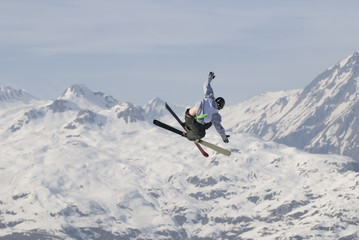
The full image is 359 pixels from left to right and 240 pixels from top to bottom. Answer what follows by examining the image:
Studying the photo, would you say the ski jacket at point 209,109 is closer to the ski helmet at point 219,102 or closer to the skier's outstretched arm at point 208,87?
the skier's outstretched arm at point 208,87

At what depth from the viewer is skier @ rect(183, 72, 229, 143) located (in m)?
29.2

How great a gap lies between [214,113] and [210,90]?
2.83ft

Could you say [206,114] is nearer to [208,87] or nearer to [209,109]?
[209,109]

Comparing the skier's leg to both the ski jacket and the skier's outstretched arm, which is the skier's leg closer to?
the ski jacket

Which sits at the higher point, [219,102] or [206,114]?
[219,102]

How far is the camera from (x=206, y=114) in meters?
29.5

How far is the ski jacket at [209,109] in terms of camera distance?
29.1m

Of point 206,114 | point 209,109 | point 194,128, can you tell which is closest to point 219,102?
point 209,109

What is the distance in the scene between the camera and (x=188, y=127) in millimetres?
30469

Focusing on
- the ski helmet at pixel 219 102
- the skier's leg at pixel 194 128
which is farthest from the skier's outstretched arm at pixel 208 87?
the skier's leg at pixel 194 128

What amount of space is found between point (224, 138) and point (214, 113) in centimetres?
106

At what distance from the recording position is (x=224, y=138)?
29.8 metres

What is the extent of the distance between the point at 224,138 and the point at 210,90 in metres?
Result: 1.90

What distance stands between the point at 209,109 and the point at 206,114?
213 millimetres
